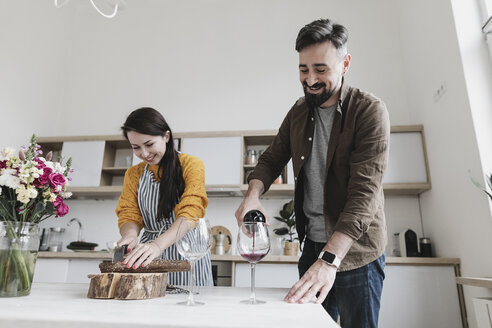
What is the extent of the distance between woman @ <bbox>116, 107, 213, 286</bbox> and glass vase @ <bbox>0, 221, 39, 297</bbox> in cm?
62

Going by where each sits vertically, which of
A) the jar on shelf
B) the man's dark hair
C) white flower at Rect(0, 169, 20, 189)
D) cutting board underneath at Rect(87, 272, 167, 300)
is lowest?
cutting board underneath at Rect(87, 272, 167, 300)

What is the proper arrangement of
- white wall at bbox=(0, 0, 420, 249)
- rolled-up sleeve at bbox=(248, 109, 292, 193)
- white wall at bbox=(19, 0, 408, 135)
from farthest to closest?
white wall at bbox=(19, 0, 408, 135), white wall at bbox=(0, 0, 420, 249), rolled-up sleeve at bbox=(248, 109, 292, 193)

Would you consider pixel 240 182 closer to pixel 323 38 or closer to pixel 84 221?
pixel 84 221

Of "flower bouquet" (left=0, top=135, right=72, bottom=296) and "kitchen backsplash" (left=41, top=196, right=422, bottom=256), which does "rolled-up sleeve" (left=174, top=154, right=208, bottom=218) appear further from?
"kitchen backsplash" (left=41, top=196, right=422, bottom=256)

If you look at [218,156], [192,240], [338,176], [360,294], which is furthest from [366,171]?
[218,156]

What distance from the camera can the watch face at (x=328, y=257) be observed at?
900 mm

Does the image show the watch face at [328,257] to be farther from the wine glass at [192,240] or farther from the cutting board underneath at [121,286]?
the cutting board underneath at [121,286]

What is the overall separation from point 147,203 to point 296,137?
2.59 feet

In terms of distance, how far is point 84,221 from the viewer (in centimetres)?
358

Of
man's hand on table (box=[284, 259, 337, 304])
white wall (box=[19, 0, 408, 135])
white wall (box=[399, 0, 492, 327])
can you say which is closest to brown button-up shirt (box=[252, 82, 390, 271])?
man's hand on table (box=[284, 259, 337, 304])

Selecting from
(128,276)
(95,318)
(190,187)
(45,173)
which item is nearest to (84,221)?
(190,187)

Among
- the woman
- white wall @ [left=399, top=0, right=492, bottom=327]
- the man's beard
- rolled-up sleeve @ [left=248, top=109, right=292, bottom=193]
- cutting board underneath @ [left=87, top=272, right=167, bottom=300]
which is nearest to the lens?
cutting board underneath @ [left=87, top=272, right=167, bottom=300]

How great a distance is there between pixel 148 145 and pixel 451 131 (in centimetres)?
211

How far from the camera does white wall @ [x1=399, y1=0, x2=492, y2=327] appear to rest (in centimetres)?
221
